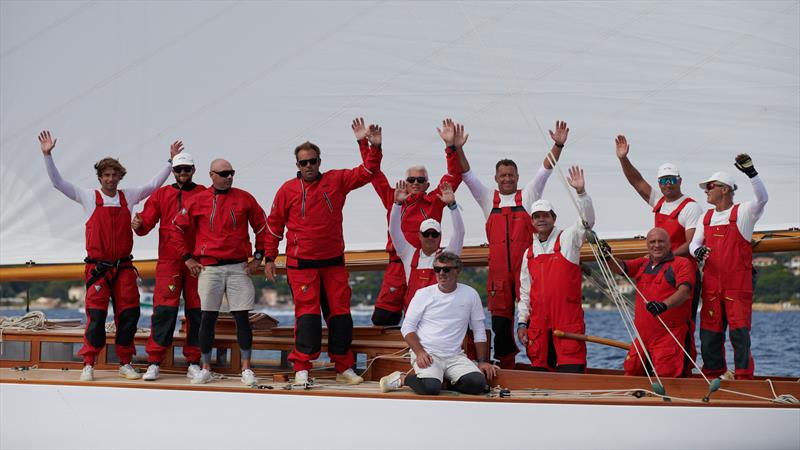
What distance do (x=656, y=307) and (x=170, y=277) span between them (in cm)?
280

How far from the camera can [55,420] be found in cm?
631

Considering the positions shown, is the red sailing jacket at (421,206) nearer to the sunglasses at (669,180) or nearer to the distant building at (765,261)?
the sunglasses at (669,180)

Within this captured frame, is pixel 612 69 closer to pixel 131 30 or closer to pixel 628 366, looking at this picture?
pixel 628 366

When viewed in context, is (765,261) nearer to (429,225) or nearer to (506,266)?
(506,266)

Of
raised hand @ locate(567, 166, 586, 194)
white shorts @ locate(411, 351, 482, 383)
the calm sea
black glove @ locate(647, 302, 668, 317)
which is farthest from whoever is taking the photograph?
the calm sea

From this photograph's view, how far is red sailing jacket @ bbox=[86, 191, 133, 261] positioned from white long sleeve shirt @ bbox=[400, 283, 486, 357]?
1899 millimetres

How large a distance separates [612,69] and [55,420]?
13.7 feet

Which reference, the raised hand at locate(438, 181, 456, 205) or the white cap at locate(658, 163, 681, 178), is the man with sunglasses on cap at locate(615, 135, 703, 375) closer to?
the white cap at locate(658, 163, 681, 178)

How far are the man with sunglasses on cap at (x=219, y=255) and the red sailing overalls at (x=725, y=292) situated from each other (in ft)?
8.42

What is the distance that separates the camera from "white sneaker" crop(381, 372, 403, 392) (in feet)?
19.2

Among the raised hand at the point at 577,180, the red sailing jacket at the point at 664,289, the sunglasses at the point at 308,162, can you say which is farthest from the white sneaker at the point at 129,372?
the red sailing jacket at the point at 664,289

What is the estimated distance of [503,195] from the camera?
6652 millimetres

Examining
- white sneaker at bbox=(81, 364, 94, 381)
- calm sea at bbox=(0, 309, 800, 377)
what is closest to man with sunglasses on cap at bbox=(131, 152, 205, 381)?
white sneaker at bbox=(81, 364, 94, 381)

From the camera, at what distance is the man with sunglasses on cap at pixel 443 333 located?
5766 mm
